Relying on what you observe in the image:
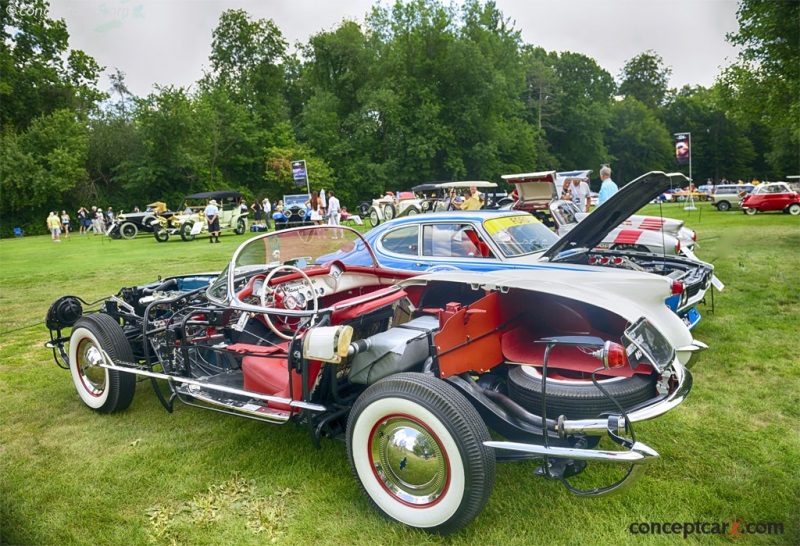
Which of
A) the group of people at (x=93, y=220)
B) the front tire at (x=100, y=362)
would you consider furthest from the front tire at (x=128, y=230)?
the front tire at (x=100, y=362)

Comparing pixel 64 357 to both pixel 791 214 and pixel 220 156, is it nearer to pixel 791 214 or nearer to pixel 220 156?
pixel 791 214

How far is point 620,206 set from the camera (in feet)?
13.8

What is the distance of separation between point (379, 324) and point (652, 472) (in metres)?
1.89

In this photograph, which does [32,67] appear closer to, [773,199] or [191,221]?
[191,221]

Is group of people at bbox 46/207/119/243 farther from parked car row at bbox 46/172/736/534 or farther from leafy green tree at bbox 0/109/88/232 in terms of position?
parked car row at bbox 46/172/736/534

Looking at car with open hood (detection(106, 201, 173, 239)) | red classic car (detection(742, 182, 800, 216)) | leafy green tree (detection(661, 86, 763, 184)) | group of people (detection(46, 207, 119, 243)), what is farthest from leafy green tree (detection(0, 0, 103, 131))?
leafy green tree (detection(661, 86, 763, 184))

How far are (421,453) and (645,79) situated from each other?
81.6 m

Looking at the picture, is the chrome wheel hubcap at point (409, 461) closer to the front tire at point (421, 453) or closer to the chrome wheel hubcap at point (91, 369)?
the front tire at point (421, 453)

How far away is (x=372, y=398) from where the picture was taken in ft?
8.21

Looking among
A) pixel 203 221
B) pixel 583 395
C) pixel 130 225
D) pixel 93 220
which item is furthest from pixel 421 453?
pixel 93 220

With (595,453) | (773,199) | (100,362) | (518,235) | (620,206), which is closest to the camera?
(595,453)

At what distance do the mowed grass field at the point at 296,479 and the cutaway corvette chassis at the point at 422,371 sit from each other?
288 mm

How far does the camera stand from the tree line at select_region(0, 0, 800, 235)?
33469 millimetres

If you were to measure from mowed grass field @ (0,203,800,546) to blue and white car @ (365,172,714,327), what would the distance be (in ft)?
3.22
